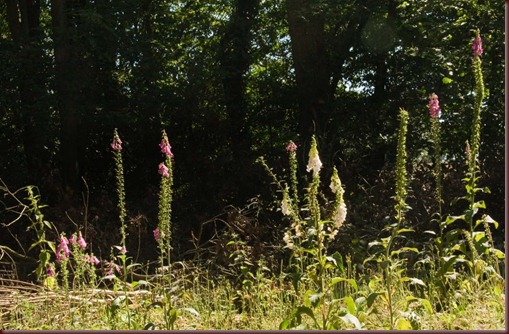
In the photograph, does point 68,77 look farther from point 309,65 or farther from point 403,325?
point 403,325

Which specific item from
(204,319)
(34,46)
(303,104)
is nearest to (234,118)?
(303,104)

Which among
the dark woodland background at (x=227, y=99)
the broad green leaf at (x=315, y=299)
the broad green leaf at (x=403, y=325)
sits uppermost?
the dark woodland background at (x=227, y=99)

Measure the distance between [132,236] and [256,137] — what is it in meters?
3.81

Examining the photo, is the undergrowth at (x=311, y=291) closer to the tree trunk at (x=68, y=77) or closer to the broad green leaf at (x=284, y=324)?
the broad green leaf at (x=284, y=324)

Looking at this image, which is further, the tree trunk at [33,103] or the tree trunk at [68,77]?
the tree trunk at [33,103]

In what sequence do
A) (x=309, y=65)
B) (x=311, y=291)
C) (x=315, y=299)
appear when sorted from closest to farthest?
(x=315, y=299), (x=311, y=291), (x=309, y=65)

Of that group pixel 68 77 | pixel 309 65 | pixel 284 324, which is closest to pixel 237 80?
pixel 309 65

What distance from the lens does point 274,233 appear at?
9.65m

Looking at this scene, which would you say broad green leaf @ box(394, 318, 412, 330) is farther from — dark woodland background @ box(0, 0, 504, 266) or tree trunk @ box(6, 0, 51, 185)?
tree trunk @ box(6, 0, 51, 185)

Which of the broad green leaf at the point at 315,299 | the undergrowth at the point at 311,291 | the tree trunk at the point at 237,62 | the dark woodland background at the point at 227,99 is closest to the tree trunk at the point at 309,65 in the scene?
the dark woodland background at the point at 227,99

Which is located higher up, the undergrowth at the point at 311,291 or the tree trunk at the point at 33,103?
the tree trunk at the point at 33,103

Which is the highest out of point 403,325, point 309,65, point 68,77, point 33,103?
point 309,65

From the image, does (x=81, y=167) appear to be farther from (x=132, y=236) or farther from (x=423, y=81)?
(x=423, y=81)

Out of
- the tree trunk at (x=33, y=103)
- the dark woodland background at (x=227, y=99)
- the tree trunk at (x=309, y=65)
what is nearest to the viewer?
the dark woodland background at (x=227, y=99)
